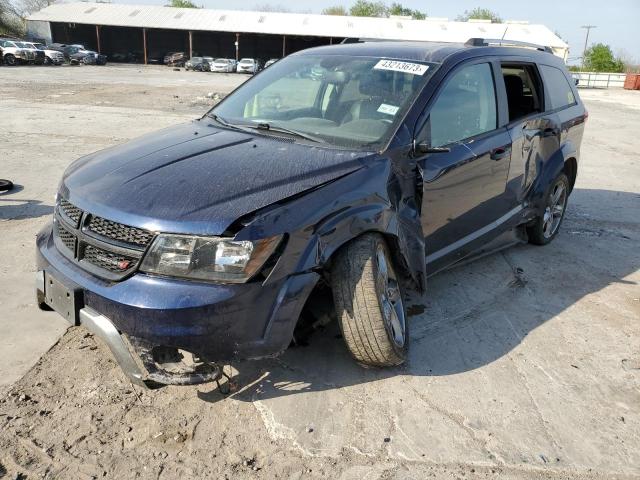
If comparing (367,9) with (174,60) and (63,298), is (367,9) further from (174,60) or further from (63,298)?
(63,298)

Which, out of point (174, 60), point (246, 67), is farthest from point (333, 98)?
point (174, 60)

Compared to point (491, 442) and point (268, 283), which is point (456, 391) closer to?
point (491, 442)

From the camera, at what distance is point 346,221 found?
276 centimetres

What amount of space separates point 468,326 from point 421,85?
1.64 m

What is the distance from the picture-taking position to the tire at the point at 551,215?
521 cm

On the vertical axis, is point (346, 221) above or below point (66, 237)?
above

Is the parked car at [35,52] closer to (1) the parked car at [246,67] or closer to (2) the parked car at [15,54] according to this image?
(2) the parked car at [15,54]

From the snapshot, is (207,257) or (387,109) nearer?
(207,257)

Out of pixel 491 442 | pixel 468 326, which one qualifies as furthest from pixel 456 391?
pixel 468 326

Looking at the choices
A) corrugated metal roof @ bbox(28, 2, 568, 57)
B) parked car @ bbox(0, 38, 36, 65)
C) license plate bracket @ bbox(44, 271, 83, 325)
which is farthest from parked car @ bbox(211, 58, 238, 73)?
license plate bracket @ bbox(44, 271, 83, 325)

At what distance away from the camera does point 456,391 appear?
10.1ft

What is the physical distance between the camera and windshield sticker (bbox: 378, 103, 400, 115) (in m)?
3.36

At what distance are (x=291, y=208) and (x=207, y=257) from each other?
439mm

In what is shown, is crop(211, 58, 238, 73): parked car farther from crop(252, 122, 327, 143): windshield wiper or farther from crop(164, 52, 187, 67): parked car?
crop(252, 122, 327, 143): windshield wiper
